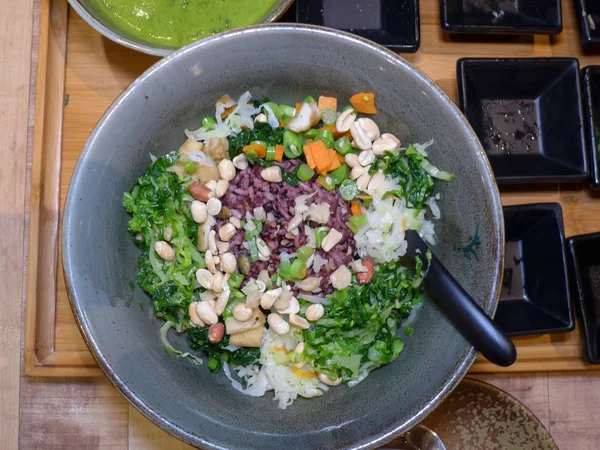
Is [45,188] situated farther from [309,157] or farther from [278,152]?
[309,157]

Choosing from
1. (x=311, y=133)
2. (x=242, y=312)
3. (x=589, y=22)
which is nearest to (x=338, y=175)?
(x=311, y=133)

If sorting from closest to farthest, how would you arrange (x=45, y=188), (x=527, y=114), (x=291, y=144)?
(x=291, y=144), (x=45, y=188), (x=527, y=114)

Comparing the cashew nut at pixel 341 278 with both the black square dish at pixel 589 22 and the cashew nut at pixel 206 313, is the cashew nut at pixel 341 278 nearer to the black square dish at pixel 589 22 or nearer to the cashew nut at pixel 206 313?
the cashew nut at pixel 206 313

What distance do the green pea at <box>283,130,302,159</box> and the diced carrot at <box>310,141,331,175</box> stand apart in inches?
2.0

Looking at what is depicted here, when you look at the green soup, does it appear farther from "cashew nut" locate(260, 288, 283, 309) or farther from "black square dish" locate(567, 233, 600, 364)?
"black square dish" locate(567, 233, 600, 364)

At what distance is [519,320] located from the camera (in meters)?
2.46

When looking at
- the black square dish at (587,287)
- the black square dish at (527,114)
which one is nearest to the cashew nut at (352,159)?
the black square dish at (527,114)

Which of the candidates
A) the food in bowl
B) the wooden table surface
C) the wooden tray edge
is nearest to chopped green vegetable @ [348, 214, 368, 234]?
the food in bowl

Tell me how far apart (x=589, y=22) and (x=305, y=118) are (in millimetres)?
1315

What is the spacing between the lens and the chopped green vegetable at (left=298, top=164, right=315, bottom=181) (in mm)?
2158

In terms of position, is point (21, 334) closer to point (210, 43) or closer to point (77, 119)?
point (77, 119)

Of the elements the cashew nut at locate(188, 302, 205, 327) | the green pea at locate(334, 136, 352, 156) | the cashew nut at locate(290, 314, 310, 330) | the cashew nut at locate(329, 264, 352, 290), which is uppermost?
the green pea at locate(334, 136, 352, 156)

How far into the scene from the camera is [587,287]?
8.39 feet

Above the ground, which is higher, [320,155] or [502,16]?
[502,16]
